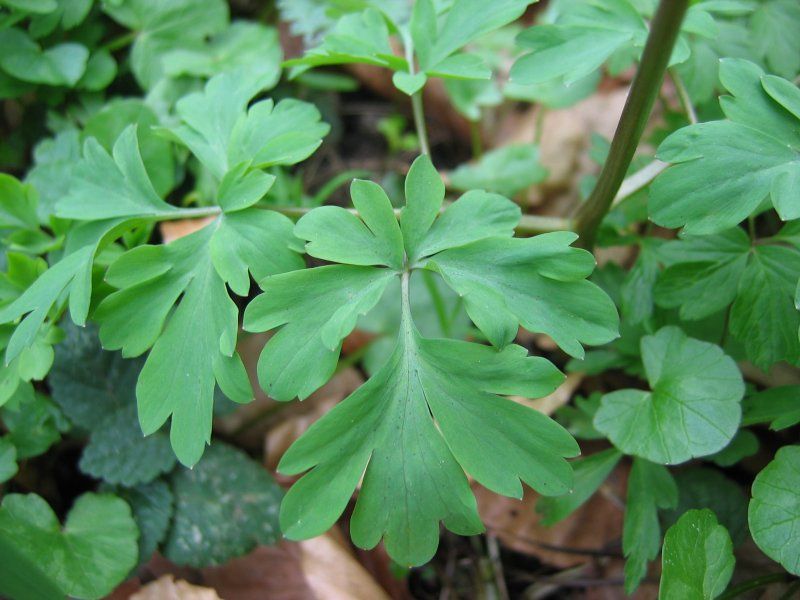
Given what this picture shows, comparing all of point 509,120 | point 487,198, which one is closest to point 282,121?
point 487,198

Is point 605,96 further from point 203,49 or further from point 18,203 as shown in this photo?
point 18,203

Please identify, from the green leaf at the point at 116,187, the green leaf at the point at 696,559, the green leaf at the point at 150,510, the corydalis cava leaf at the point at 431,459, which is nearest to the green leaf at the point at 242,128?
the green leaf at the point at 116,187

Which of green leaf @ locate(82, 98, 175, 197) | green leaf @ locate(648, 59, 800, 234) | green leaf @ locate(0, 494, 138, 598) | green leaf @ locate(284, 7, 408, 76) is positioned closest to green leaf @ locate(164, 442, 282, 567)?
green leaf @ locate(0, 494, 138, 598)

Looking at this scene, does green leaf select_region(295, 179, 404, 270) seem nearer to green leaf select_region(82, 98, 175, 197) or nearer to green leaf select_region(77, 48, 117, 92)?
green leaf select_region(82, 98, 175, 197)

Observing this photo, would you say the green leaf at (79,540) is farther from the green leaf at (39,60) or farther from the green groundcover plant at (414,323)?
the green leaf at (39,60)

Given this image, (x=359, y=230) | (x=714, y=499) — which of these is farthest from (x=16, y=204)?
(x=714, y=499)

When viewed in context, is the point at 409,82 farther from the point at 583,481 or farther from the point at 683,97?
the point at 583,481
